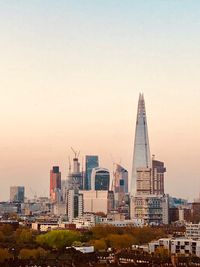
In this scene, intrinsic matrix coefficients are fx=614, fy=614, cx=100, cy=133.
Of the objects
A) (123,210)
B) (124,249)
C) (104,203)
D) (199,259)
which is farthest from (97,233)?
(104,203)

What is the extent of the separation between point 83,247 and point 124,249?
326 cm

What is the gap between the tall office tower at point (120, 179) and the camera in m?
145

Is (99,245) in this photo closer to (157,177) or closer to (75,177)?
(157,177)

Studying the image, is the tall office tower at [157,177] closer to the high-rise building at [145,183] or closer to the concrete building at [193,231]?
the high-rise building at [145,183]

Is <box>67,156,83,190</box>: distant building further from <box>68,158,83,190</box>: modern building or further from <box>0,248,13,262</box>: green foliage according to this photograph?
<box>0,248,13,262</box>: green foliage

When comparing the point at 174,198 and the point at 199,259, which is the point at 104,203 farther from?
the point at 199,259

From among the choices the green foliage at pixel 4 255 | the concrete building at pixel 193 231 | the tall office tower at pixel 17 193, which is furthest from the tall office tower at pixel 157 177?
the green foliage at pixel 4 255

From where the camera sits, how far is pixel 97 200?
111 metres

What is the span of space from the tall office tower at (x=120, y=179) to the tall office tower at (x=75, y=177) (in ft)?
35.1

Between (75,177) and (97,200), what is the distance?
22004mm

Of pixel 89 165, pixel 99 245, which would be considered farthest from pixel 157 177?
pixel 99 245

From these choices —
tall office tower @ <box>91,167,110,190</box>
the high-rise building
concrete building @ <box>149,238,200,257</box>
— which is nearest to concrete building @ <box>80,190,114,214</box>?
the high-rise building

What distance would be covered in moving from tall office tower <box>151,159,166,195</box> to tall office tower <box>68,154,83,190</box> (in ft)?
58.8

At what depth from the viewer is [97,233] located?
42844 mm
